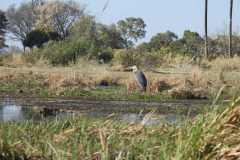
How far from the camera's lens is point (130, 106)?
2338 cm

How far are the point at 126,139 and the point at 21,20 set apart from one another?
2647 inches

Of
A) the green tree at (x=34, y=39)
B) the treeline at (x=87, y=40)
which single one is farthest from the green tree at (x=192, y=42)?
the green tree at (x=34, y=39)

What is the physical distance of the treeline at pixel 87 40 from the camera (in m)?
45.8

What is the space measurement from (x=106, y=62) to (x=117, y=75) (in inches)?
451

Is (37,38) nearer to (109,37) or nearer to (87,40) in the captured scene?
(109,37)

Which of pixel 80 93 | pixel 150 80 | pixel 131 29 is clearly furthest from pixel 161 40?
pixel 80 93

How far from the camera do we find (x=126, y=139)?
7699 mm

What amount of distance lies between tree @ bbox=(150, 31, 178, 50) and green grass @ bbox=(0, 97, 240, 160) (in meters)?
52.7

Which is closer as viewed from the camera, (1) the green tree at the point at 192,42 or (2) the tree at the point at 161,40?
(1) the green tree at the point at 192,42

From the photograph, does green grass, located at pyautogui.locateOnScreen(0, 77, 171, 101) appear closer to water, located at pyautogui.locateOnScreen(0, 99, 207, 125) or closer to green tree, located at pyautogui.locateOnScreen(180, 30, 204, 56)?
water, located at pyautogui.locateOnScreen(0, 99, 207, 125)

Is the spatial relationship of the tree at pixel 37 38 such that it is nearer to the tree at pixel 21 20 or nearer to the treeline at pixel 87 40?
the treeline at pixel 87 40

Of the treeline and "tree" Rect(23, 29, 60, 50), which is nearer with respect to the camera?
the treeline

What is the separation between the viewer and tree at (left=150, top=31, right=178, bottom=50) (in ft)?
210

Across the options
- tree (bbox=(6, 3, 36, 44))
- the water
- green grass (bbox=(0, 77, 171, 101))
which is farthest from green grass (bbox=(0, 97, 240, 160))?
tree (bbox=(6, 3, 36, 44))
